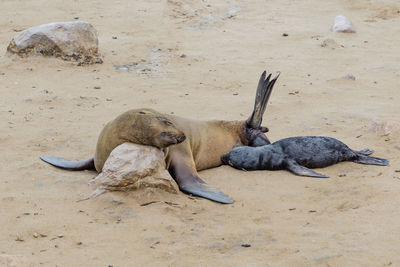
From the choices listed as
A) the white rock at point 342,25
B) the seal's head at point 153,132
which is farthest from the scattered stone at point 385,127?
the white rock at point 342,25

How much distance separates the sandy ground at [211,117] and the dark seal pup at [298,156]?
12 cm

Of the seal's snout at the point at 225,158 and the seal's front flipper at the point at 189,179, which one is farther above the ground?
the seal's front flipper at the point at 189,179

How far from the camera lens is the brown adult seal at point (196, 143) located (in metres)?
4.96

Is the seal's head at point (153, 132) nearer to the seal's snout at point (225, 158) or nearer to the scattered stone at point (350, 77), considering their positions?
the seal's snout at point (225, 158)

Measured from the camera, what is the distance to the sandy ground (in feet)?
12.3

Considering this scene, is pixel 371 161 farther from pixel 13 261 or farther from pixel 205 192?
pixel 13 261

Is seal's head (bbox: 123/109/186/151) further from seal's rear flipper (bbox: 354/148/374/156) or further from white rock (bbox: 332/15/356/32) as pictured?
white rock (bbox: 332/15/356/32)

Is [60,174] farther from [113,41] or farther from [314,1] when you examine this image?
[314,1]

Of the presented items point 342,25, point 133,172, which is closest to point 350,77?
point 342,25

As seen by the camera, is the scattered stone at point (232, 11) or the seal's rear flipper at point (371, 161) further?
the scattered stone at point (232, 11)

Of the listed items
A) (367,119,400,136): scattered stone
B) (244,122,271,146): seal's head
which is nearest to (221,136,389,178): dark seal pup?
(244,122,271,146): seal's head

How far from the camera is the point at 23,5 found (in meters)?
12.5

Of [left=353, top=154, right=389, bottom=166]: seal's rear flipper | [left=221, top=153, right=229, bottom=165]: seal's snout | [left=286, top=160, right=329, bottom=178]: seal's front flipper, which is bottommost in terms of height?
[left=221, top=153, right=229, bottom=165]: seal's snout

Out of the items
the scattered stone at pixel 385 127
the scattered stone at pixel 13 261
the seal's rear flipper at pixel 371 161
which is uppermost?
the scattered stone at pixel 13 261
